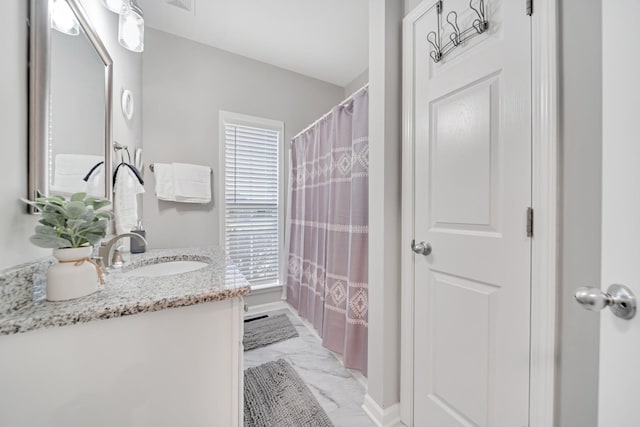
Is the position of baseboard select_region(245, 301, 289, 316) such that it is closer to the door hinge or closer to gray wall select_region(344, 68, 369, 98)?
the door hinge

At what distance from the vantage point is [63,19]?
2.85 feet

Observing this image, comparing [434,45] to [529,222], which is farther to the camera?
[434,45]

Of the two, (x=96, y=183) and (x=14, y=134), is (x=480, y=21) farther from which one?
(x=96, y=183)

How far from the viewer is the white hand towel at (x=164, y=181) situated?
2021 mm

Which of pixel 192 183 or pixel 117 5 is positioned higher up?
pixel 117 5

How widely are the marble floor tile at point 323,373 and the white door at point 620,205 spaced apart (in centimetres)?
113

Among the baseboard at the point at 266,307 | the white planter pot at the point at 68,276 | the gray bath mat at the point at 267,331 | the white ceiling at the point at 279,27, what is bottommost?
the gray bath mat at the point at 267,331

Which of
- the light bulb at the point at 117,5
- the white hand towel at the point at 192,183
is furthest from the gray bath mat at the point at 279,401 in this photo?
the light bulb at the point at 117,5

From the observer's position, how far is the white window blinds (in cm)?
242

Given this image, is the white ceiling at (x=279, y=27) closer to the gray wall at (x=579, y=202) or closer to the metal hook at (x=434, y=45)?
the metal hook at (x=434, y=45)

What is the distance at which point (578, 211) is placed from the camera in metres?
0.69

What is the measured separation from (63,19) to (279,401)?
2003 millimetres

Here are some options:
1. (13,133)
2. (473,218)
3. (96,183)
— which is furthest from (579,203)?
(96,183)

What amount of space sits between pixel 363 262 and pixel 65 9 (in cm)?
175
